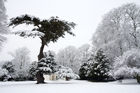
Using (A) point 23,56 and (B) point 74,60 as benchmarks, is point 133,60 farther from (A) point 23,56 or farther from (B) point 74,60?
(A) point 23,56

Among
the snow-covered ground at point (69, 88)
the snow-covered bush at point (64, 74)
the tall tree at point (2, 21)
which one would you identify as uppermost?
the tall tree at point (2, 21)

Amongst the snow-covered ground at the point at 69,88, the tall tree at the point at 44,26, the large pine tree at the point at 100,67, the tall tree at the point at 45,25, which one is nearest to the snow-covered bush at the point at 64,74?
the tall tree at the point at 44,26

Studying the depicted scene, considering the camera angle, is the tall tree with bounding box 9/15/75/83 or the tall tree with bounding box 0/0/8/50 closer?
the tall tree with bounding box 0/0/8/50

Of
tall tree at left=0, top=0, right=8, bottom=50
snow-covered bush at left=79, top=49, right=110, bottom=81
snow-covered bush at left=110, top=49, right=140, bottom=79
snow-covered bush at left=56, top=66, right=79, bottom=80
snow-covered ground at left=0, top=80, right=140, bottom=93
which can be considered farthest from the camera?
snow-covered bush at left=79, top=49, right=110, bottom=81

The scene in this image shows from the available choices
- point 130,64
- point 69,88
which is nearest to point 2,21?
point 69,88

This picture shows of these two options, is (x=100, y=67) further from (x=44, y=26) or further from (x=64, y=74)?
(x=44, y=26)

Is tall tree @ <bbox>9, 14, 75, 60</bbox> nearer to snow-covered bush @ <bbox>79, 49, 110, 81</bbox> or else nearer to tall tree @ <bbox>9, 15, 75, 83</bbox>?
tall tree @ <bbox>9, 15, 75, 83</bbox>

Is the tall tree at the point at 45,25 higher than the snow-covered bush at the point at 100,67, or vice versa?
the tall tree at the point at 45,25

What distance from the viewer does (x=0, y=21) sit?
14773mm

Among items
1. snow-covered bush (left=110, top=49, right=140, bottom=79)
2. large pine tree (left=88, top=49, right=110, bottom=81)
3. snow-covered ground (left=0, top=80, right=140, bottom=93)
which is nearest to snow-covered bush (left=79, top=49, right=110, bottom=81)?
large pine tree (left=88, top=49, right=110, bottom=81)

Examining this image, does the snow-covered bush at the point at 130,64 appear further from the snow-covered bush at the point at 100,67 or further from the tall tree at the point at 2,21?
the tall tree at the point at 2,21

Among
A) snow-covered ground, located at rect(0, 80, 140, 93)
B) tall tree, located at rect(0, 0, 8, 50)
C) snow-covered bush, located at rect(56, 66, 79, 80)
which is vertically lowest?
snow-covered ground, located at rect(0, 80, 140, 93)

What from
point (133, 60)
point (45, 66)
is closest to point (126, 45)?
point (133, 60)

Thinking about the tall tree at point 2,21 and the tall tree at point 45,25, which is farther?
the tall tree at point 45,25
